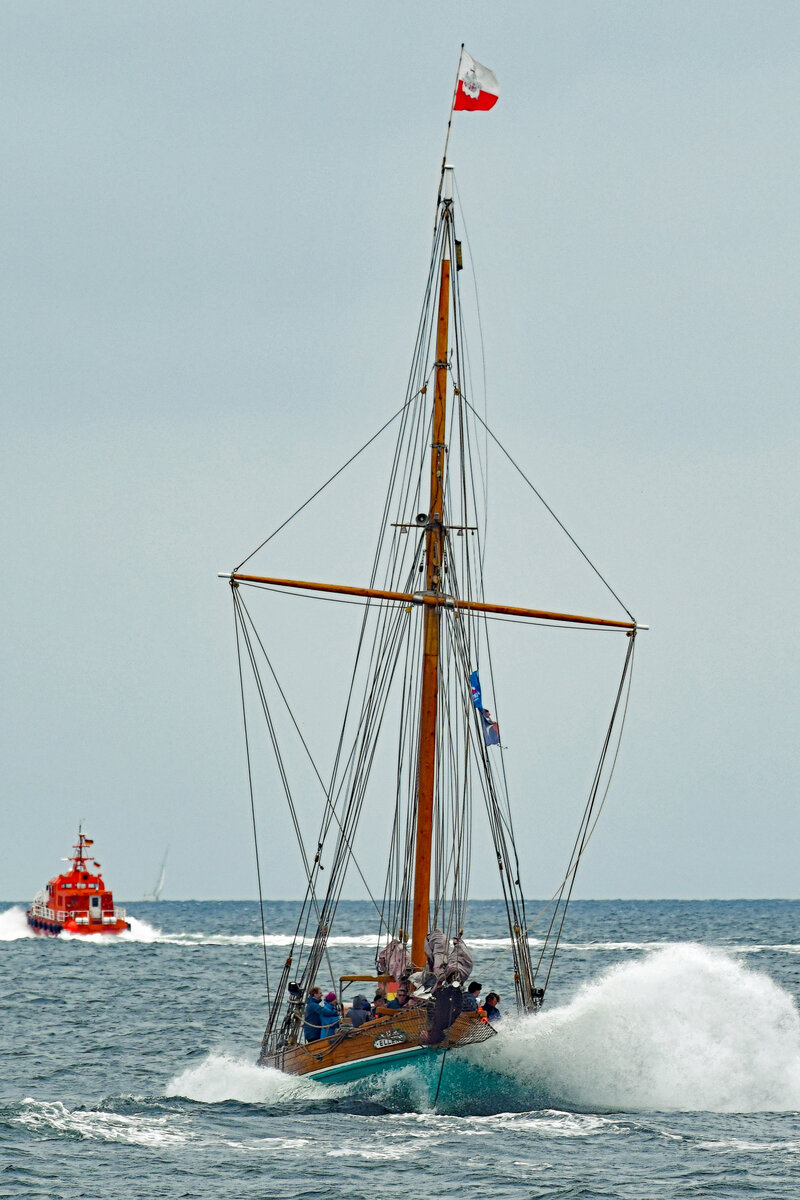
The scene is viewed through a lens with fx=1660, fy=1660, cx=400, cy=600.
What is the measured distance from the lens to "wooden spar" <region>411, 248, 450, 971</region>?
1513 inches

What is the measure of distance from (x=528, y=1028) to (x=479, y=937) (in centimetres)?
10101

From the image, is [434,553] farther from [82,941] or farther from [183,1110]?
[82,941]

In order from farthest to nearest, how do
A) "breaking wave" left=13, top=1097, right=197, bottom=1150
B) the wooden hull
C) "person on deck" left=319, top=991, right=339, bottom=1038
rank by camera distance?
"person on deck" left=319, top=991, right=339, bottom=1038
the wooden hull
"breaking wave" left=13, top=1097, right=197, bottom=1150

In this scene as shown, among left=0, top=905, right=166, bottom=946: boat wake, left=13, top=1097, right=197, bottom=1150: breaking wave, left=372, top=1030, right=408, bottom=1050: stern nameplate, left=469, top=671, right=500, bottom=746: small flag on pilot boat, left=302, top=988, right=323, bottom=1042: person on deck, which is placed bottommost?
left=13, top=1097, right=197, bottom=1150: breaking wave

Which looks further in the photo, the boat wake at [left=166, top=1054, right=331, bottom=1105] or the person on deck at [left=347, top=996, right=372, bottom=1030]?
the boat wake at [left=166, top=1054, right=331, bottom=1105]

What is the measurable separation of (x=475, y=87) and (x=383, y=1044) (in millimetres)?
23051

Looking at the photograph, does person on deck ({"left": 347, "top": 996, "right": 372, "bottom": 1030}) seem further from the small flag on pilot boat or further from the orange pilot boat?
the orange pilot boat

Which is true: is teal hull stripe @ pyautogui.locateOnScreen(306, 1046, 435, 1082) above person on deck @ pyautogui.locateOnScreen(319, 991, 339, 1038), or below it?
below

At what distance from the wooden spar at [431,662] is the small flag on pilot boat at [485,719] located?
897 millimetres

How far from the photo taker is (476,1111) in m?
35.1

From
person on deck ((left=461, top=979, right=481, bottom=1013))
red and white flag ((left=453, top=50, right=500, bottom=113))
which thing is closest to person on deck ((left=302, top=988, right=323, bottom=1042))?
person on deck ((left=461, top=979, right=481, bottom=1013))

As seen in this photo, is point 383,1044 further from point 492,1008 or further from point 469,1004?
point 492,1008

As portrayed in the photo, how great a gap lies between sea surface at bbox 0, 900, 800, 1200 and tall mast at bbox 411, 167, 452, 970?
3.71m

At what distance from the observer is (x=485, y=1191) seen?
27953 mm
